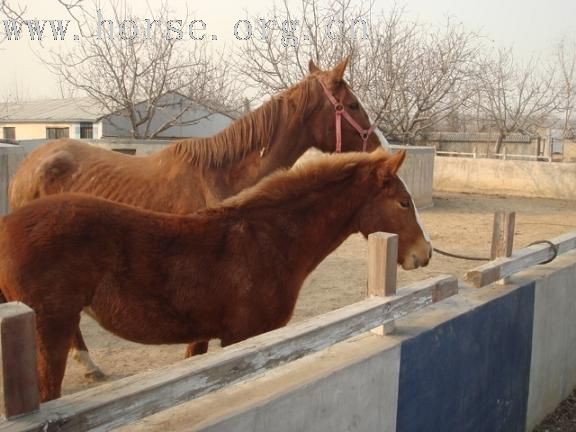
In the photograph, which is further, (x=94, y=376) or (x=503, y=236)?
(x=94, y=376)

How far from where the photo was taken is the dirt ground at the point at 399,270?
4234mm

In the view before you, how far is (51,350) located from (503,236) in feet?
9.22

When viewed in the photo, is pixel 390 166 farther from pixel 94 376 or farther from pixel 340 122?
pixel 94 376

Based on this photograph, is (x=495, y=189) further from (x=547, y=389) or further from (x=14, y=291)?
(x=14, y=291)

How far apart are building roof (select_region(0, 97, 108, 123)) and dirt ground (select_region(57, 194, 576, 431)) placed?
55.7 ft

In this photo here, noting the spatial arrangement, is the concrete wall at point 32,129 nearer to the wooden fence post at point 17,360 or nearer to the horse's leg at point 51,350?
the horse's leg at point 51,350

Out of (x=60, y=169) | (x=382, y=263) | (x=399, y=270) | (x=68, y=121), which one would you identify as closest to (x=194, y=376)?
(x=382, y=263)

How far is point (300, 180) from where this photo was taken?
2857 millimetres

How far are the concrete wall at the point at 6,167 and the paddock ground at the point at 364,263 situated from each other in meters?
2.38

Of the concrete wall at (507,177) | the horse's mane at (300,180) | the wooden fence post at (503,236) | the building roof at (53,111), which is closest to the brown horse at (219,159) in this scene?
the horse's mane at (300,180)

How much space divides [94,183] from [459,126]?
35.0 meters

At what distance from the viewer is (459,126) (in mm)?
36188

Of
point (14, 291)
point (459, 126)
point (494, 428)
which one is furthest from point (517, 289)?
point (459, 126)

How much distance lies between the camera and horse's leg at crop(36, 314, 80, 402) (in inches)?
82.0
